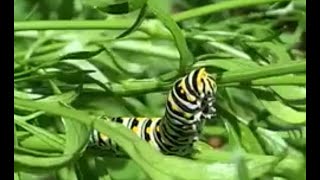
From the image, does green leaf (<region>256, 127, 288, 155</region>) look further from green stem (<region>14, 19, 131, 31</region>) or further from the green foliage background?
green stem (<region>14, 19, 131, 31</region>)

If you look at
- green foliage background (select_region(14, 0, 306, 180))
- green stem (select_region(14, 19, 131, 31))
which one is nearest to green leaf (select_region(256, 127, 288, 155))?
green foliage background (select_region(14, 0, 306, 180))

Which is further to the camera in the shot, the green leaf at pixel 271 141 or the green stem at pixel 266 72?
the green leaf at pixel 271 141

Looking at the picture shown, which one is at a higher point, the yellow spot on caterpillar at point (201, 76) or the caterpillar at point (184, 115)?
the yellow spot on caterpillar at point (201, 76)

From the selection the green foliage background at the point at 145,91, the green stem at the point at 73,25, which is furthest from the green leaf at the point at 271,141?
the green stem at the point at 73,25

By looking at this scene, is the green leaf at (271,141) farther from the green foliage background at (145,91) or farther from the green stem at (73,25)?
the green stem at (73,25)

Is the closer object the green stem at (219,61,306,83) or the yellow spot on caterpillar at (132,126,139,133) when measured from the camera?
the green stem at (219,61,306,83)

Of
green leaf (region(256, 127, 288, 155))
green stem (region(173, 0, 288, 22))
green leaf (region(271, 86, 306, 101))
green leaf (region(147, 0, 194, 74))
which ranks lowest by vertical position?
green leaf (region(256, 127, 288, 155))

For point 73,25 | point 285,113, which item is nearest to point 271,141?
point 285,113

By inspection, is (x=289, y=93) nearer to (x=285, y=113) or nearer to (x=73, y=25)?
(x=285, y=113)
